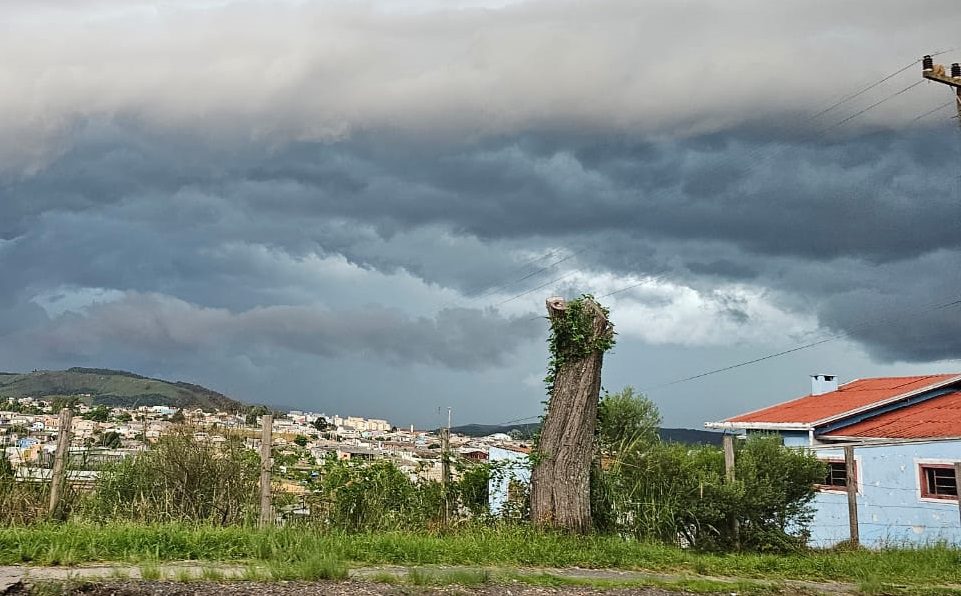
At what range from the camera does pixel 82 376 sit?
7031 centimetres

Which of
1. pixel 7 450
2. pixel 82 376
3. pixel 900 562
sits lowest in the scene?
pixel 900 562

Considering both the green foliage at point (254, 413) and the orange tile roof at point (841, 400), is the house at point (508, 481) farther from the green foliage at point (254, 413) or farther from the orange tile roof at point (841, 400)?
the orange tile roof at point (841, 400)

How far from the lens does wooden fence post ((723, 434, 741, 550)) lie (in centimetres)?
1337

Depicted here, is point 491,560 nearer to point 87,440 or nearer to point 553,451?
point 553,451

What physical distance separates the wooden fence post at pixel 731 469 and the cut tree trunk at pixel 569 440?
222cm

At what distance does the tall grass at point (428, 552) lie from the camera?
31.0 feet

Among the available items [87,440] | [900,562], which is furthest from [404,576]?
[900,562]

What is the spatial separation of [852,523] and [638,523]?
12.7 ft

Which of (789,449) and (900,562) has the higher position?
(789,449)

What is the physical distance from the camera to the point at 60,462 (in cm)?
1211

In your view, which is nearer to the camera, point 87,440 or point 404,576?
point 404,576

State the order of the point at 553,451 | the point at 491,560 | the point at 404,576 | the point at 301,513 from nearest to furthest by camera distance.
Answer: the point at 404,576
the point at 491,560
the point at 301,513
the point at 553,451

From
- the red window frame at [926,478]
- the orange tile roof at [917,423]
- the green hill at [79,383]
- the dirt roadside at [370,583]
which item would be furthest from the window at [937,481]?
the green hill at [79,383]

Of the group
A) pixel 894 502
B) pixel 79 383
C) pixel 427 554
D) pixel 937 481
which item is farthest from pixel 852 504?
pixel 79 383
